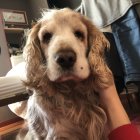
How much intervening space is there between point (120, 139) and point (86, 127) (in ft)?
0.38

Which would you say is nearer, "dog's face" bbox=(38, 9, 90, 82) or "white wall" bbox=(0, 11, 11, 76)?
"dog's face" bbox=(38, 9, 90, 82)

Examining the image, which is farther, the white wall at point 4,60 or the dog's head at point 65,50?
the white wall at point 4,60

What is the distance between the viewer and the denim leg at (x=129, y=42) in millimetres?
1135

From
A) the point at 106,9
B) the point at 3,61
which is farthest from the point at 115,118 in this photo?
the point at 3,61

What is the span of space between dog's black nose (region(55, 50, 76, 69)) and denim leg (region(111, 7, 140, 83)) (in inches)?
17.3

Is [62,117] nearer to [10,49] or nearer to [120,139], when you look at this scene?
[120,139]

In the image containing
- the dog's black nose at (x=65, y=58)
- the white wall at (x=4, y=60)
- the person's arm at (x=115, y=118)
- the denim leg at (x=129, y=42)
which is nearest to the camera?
the dog's black nose at (x=65, y=58)

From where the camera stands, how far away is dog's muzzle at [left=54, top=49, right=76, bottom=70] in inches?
30.5

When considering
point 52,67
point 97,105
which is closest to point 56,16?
point 52,67

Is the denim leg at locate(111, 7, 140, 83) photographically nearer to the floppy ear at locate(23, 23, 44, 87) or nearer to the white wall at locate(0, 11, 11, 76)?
the floppy ear at locate(23, 23, 44, 87)

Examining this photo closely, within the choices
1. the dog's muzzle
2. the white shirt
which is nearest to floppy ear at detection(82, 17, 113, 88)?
the dog's muzzle

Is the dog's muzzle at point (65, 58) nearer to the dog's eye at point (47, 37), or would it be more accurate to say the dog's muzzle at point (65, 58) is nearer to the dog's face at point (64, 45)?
the dog's face at point (64, 45)

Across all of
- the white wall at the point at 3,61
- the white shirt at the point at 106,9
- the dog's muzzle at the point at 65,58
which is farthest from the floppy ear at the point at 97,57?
the white wall at the point at 3,61

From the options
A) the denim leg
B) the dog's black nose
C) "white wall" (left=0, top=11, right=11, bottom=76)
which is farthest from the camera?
"white wall" (left=0, top=11, right=11, bottom=76)
